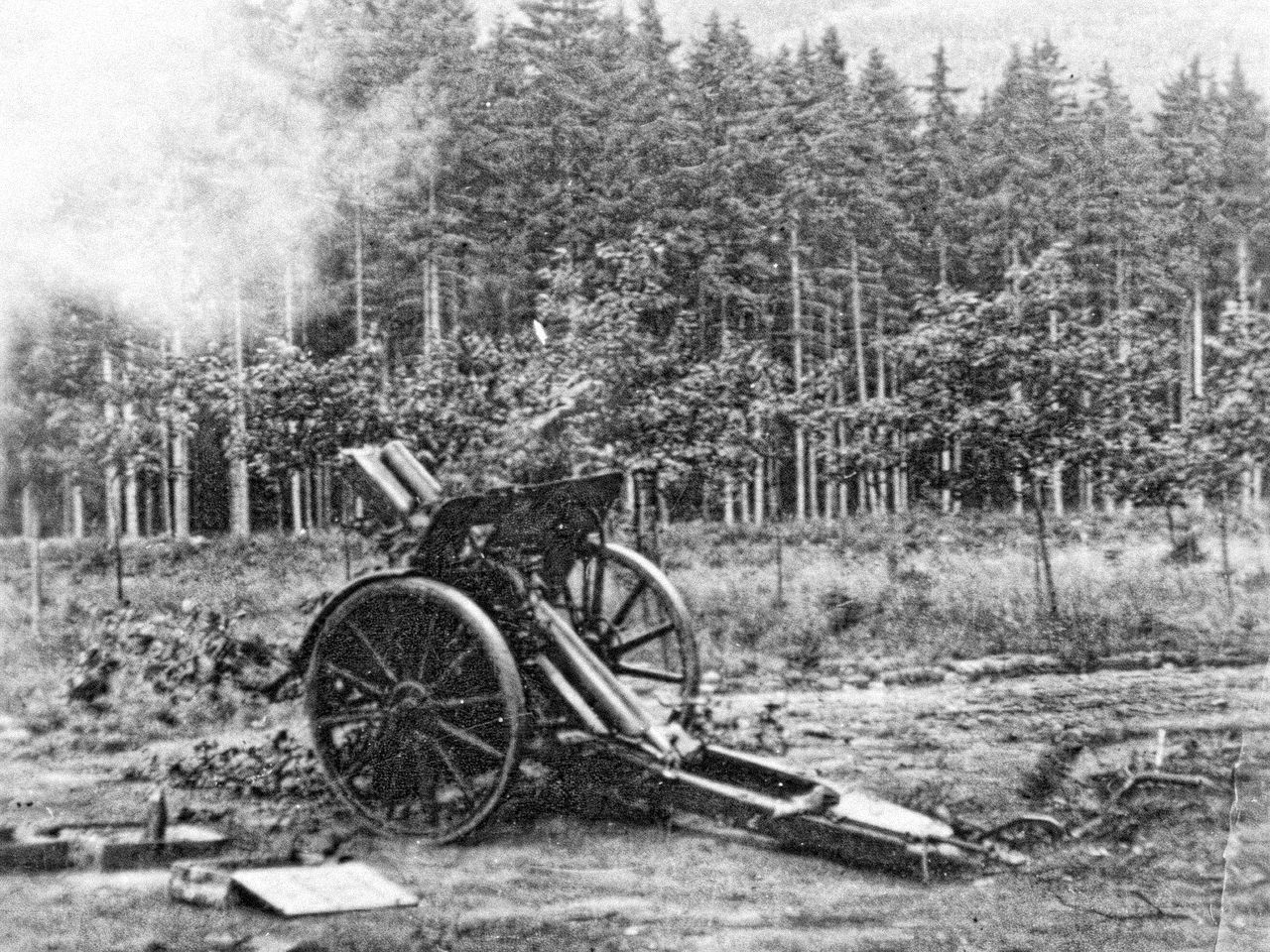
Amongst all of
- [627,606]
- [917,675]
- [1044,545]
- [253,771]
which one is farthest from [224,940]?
[1044,545]

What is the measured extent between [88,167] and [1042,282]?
2995 mm

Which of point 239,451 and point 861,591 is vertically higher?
point 239,451

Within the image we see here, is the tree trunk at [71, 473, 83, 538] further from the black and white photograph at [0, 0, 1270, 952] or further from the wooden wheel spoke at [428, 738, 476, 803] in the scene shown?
the wooden wheel spoke at [428, 738, 476, 803]

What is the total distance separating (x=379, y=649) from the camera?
3588 millimetres

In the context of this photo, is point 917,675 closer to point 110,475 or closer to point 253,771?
point 253,771

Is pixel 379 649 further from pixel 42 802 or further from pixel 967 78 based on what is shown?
pixel 967 78

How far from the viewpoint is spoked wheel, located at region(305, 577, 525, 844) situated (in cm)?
346

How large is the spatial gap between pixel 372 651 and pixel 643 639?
0.88 metres

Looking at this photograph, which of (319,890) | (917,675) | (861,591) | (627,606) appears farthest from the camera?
(861,591)

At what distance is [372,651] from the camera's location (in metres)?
3.54

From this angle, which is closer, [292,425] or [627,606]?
[292,425]

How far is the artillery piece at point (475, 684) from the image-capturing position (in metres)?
3.39

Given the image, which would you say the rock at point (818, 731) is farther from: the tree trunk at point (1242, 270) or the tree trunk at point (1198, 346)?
the tree trunk at point (1242, 270)

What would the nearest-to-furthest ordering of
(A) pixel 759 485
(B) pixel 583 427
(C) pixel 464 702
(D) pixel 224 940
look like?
(D) pixel 224 940 → (C) pixel 464 702 → (B) pixel 583 427 → (A) pixel 759 485
